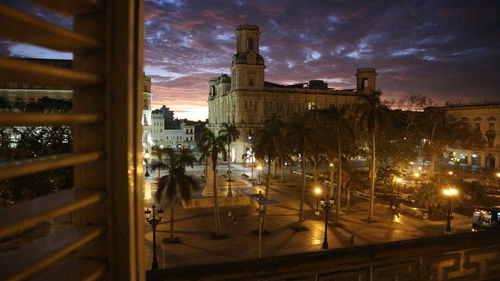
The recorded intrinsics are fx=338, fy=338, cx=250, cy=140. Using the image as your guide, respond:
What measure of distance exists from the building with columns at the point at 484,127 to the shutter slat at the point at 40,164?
70757 mm

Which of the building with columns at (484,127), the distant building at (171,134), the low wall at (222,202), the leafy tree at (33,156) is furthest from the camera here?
the distant building at (171,134)

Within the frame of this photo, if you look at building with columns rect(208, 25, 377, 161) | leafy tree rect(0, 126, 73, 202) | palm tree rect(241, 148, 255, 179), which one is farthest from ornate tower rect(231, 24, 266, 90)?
leafy tree rect(0, 126, 73, 202)

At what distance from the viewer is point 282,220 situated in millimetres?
24719

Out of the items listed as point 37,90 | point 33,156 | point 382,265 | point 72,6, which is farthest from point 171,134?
point 72,6

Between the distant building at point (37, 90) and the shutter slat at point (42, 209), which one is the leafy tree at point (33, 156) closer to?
the distant building at point (37, 90)

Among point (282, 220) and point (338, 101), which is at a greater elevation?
point (338, 101)

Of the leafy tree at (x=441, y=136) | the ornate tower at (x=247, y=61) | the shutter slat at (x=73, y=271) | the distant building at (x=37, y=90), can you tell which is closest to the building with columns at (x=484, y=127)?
the leafy tree at (x=441, y=136)

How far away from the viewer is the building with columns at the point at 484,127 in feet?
199

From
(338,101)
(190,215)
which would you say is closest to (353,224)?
(190,215)

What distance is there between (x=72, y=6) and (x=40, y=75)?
44 cm

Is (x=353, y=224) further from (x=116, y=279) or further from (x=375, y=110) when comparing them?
(x=116, y=279)

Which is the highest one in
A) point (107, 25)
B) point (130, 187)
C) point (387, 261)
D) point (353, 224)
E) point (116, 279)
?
point (107, 25)

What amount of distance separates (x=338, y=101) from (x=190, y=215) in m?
58.5

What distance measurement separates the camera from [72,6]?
1.49 m
